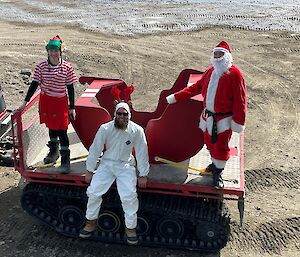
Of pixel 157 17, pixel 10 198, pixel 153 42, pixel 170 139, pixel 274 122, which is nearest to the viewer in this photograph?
pixel 170 139

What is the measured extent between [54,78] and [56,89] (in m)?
0.13

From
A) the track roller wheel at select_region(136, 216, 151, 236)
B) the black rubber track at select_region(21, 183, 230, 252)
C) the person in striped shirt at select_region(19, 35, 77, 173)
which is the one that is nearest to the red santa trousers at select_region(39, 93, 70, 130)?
the person in striped shirt at select_region(19, 35, 77, 173)

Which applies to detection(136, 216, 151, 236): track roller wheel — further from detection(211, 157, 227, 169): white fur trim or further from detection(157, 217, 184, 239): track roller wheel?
detection(211, 157, 227, 169): white fur trim

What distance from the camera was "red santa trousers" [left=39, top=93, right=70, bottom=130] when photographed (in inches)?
259

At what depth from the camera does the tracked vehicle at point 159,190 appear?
6551 millimetres

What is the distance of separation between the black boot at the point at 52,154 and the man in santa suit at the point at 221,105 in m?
1.92

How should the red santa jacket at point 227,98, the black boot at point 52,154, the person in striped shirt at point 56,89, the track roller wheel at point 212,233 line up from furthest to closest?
the black boot at point 52,154 → the track roller wheel at point 212,233 → the person in striped shirt at point 56,89 → the red santa jacket at point 227,98

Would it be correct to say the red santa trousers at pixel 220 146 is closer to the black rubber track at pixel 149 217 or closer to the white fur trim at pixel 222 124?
the white fur trim at pixel 222 124

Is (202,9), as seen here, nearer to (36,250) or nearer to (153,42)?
(153,42)

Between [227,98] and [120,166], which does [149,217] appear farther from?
[227,98]

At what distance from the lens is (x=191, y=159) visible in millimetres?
7141

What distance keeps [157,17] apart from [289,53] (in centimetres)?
470

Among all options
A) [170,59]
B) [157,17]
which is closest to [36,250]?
[170,59]

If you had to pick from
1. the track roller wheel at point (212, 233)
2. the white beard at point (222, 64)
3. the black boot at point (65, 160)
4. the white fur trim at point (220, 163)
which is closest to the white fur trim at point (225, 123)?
the white fur trim at point (220, 163)
